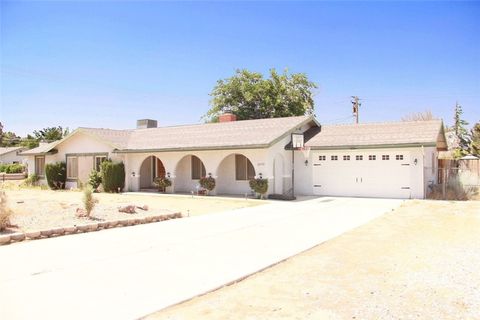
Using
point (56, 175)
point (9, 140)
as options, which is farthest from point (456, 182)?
point (9, 140)

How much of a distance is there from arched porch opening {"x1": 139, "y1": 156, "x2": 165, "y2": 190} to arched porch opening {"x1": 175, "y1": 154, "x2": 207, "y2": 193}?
2373 millimetres

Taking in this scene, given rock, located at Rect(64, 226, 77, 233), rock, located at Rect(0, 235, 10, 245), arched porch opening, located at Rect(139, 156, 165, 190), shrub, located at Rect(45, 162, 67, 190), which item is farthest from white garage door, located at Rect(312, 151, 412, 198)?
shrub, located at Rect(45, 162, 67, 190)

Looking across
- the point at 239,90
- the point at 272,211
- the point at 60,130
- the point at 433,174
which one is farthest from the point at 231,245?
the point at 60,130

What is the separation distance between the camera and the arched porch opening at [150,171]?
2686cm

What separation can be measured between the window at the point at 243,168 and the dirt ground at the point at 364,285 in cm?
1234

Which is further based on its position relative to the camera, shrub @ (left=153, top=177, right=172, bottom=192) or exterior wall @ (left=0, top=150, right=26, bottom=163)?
exterior wall @ (left=0, top=150, right=26, bottom=163)

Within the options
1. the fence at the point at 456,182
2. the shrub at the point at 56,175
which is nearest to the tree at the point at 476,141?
the fence at the point at 456,182

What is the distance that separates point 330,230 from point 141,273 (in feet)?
19.7

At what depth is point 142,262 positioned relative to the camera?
781 centimetres

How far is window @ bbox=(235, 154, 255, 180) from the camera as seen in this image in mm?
22438

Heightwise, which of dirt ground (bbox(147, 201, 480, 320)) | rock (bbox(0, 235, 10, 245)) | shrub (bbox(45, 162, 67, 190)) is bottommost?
dirt ground (bbox(147, 201, 480, 320))

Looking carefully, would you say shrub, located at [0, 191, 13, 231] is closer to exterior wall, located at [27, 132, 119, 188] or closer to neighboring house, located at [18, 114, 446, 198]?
neighboring house, located at [18, 114, 446, 198]

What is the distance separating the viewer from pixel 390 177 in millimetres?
19750

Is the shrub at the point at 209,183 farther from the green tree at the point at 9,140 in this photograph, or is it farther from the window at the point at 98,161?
the green tree at the point at 9,140
